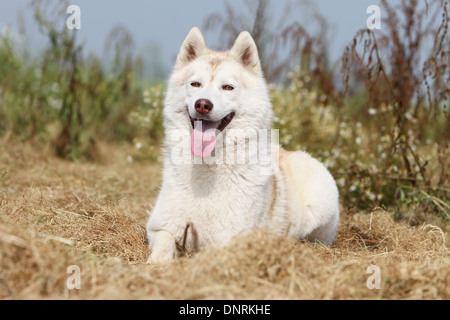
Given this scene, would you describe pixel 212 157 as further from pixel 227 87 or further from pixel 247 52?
pixel 247 52

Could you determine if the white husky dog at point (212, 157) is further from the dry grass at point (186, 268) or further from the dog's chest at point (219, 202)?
the dry grass at point (186, 268)

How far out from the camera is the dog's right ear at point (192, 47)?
3.53m

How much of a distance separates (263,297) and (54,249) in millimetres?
1166

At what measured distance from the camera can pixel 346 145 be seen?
20.9ft

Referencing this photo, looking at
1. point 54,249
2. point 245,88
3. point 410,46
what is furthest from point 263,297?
point 410,46

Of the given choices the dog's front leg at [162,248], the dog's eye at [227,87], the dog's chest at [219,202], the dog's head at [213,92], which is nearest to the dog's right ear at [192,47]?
the dog's head at [213,92]

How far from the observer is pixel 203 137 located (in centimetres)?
320

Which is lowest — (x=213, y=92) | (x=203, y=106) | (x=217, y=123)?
(x=217, y=123)

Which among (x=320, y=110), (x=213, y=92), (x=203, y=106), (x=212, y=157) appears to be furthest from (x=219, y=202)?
(x=320, y=110)

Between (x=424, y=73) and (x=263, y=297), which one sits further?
(x=424, y=73)

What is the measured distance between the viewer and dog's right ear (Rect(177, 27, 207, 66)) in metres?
3.53

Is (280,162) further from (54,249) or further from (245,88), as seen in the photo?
(54,249)

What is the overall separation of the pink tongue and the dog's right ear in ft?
2.22

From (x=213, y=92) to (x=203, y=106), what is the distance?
0.71 ft
